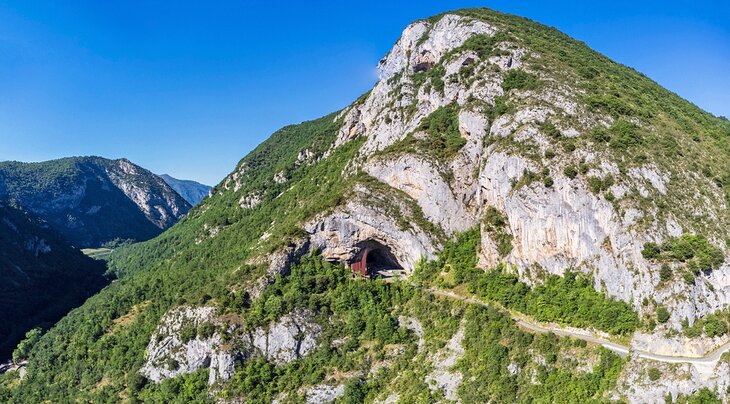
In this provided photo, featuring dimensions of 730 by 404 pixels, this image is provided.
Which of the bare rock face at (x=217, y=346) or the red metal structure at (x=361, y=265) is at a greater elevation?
the red metal structure at (x=361, y=265)

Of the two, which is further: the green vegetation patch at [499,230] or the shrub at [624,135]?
the green vegetation patch at [499,230]

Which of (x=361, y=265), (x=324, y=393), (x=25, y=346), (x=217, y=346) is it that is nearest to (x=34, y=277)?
(x=25, y=346)

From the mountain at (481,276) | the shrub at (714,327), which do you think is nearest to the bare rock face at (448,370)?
the mountain at (481,276)

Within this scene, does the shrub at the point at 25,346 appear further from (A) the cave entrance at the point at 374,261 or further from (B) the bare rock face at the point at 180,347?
(A) the cave entrance at the point at 374,261

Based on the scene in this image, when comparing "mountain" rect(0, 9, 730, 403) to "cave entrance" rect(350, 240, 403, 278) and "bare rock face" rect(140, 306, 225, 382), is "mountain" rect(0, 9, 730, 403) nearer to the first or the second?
"bare rock face" rect(140, 306, 225, 382)

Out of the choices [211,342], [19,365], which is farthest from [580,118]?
[19,365]

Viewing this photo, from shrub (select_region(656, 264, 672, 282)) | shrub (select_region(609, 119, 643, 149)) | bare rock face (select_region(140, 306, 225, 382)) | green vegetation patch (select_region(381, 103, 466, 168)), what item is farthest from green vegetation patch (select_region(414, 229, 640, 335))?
bare rock face (select_region(140, 306, 225, 382))
